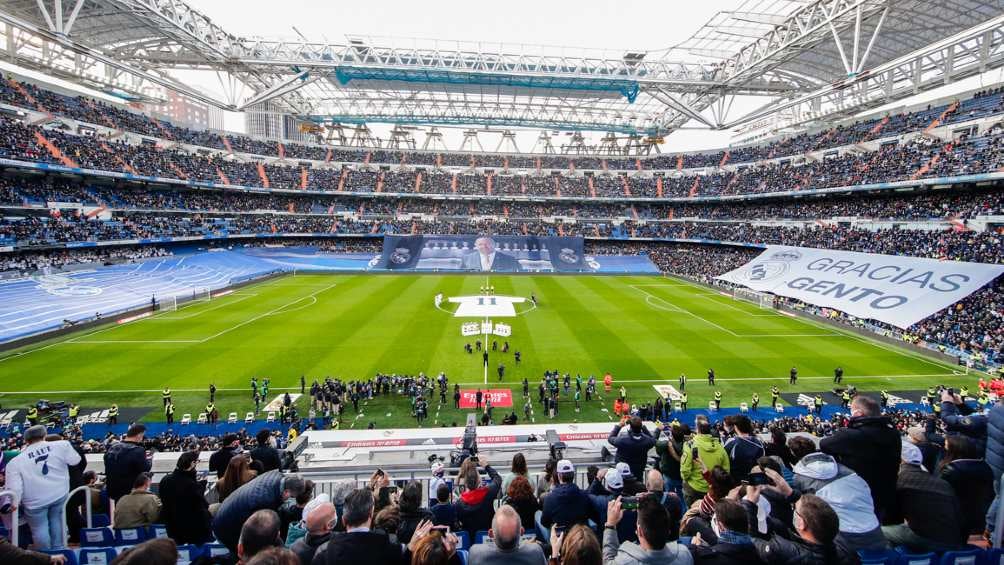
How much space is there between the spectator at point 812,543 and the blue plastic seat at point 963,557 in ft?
5.38

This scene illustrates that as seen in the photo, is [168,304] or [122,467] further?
[168,304]

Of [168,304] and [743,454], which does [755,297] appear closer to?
[743,454]

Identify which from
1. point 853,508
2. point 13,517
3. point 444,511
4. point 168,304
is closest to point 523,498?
point 444,511

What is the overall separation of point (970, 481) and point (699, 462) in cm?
271

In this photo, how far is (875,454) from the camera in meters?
4.88

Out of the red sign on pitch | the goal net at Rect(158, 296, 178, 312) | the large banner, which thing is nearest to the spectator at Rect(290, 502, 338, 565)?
the red sign on pitch

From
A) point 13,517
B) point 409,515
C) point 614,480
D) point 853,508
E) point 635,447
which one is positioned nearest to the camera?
point 853,508

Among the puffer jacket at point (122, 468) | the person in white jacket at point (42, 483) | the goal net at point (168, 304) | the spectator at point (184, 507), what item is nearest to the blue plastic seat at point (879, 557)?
the spectator at point (184, 507)

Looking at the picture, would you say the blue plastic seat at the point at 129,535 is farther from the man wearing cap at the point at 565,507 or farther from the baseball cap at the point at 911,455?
the baseball cap at the point at 911,455

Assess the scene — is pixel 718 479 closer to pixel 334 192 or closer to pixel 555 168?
pixel 334 192

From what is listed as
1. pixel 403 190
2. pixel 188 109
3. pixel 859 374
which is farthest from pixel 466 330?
pixel 188 109

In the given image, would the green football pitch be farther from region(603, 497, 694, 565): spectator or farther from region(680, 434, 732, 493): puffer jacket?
region(603, 497, 694, 565): spectator

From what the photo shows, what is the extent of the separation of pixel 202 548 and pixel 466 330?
2139 cm

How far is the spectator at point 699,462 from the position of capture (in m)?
5.75
